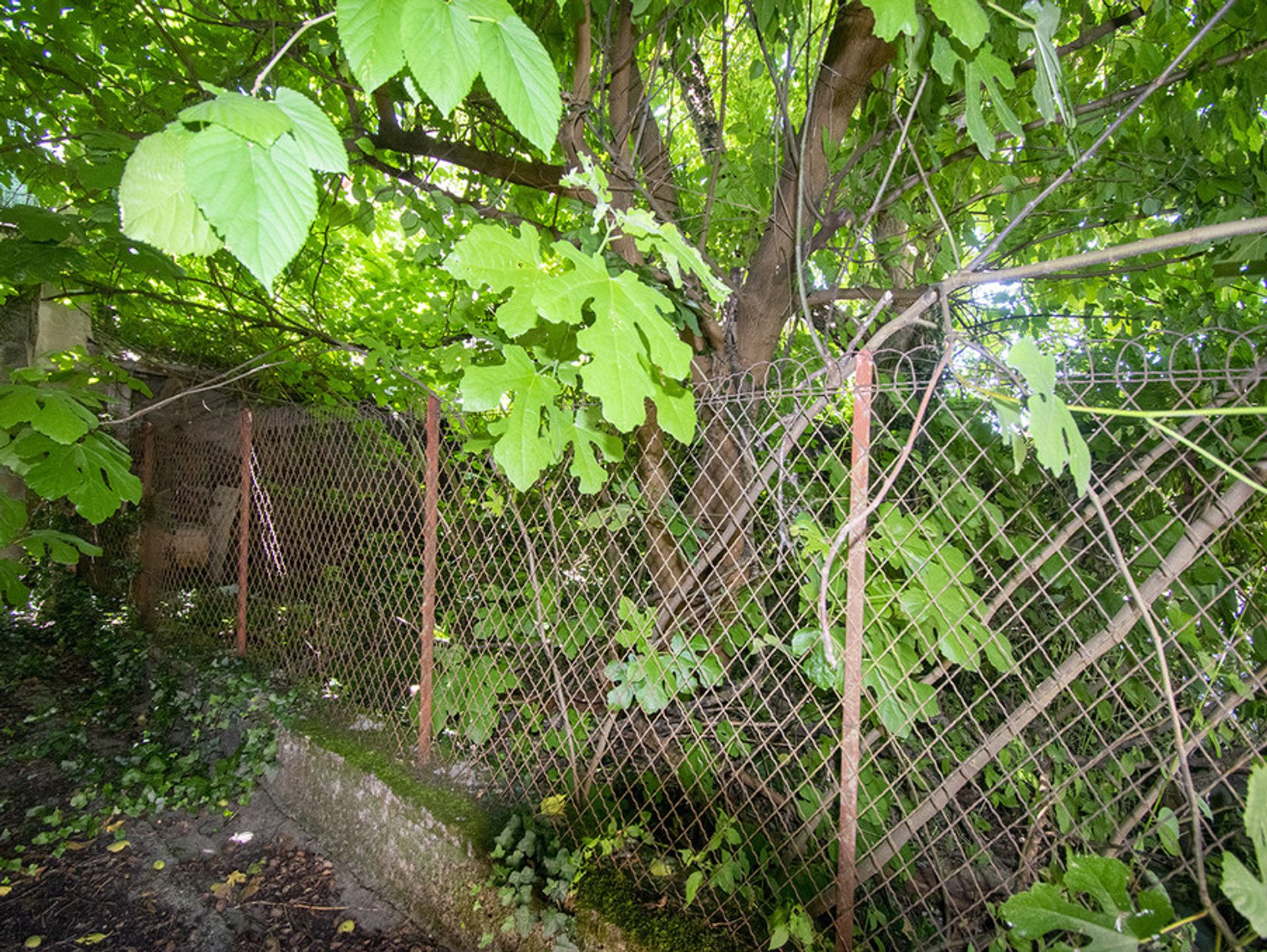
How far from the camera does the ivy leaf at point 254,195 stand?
2.55ft

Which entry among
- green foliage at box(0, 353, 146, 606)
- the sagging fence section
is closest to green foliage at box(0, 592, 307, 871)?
the sagging fence section

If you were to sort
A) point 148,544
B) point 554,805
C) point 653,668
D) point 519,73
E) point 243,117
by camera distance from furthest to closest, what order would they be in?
1. point 148,544
2. point 554,805
3. point 653,668
4. point 519,73
5. point 243,117

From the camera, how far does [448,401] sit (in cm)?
321

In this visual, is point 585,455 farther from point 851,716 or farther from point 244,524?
point 244,524

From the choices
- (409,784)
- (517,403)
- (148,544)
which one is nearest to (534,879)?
(409,784)

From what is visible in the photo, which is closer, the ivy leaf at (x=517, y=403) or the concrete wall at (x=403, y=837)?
the ivy leaf at (x=517, y=403)

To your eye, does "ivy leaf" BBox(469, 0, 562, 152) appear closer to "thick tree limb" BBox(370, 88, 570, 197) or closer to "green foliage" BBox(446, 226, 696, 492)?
"green foliage" BBox(446, 226, 696, 492)

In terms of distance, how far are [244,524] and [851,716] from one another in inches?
177

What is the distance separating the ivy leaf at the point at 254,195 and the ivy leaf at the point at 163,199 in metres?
0.07

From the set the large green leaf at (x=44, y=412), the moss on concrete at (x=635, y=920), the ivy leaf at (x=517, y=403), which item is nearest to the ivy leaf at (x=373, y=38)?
the ivy leaf at (x=517, y=403)

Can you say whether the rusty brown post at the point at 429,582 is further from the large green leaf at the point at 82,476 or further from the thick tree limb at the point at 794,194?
the thick tree limb at the point at 794,194

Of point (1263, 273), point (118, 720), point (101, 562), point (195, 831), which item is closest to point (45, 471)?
point (195, 831)

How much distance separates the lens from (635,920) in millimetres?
2320

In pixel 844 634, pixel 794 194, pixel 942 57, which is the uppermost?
pixel 794 194
